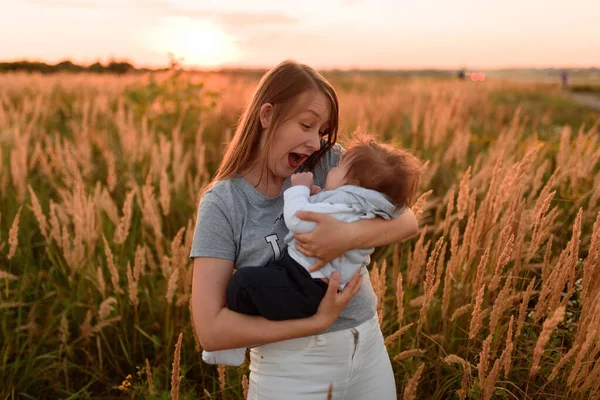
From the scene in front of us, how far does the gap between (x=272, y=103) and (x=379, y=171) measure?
0.41 metres

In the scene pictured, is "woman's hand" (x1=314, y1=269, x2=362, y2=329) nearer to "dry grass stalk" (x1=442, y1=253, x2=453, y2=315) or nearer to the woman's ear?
the woman's ear

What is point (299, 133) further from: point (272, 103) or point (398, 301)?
point (398, 301)

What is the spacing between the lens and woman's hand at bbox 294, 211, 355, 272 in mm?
1535

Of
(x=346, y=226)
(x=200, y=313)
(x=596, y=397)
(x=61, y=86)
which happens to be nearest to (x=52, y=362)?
(x=200, y=313)

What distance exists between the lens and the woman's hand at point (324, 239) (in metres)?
1.54

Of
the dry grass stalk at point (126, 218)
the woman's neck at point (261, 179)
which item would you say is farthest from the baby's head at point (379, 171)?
the dry grass stalk at point (126, 218)

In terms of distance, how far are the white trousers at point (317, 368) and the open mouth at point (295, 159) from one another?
21.6 inches

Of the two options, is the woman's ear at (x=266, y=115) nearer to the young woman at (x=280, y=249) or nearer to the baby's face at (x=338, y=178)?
the young woman at (x=280, y=249)

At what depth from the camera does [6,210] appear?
365cm

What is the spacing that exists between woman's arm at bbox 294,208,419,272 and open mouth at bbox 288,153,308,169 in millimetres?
284

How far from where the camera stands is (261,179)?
6.00ft

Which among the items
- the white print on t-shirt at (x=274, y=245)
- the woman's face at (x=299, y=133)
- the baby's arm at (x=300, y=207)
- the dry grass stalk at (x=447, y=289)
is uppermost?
the woman's face at (x=299, y=133)

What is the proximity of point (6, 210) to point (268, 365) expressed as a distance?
8.93 ft

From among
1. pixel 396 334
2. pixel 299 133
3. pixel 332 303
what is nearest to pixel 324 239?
pixel 332 303
